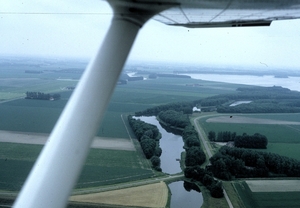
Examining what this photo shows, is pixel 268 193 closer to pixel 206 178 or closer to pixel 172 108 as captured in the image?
pixel 206 178

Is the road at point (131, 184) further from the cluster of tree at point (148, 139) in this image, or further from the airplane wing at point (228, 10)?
the airplane wing at point (228, 10)

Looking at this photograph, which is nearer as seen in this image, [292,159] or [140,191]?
[140,191]

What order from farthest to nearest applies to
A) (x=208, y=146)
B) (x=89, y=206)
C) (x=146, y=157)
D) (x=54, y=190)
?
(x=208, y=146), (x=146, y=157), (x=89, y=206), (x=54, y=190)

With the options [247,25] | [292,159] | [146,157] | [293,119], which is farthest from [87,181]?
[293,119]

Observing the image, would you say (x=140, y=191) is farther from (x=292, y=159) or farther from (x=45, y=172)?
(x=45, y=172)

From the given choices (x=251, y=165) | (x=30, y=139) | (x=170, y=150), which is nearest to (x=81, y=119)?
(x=30, y=139)

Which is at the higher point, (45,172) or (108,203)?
(45,172)
